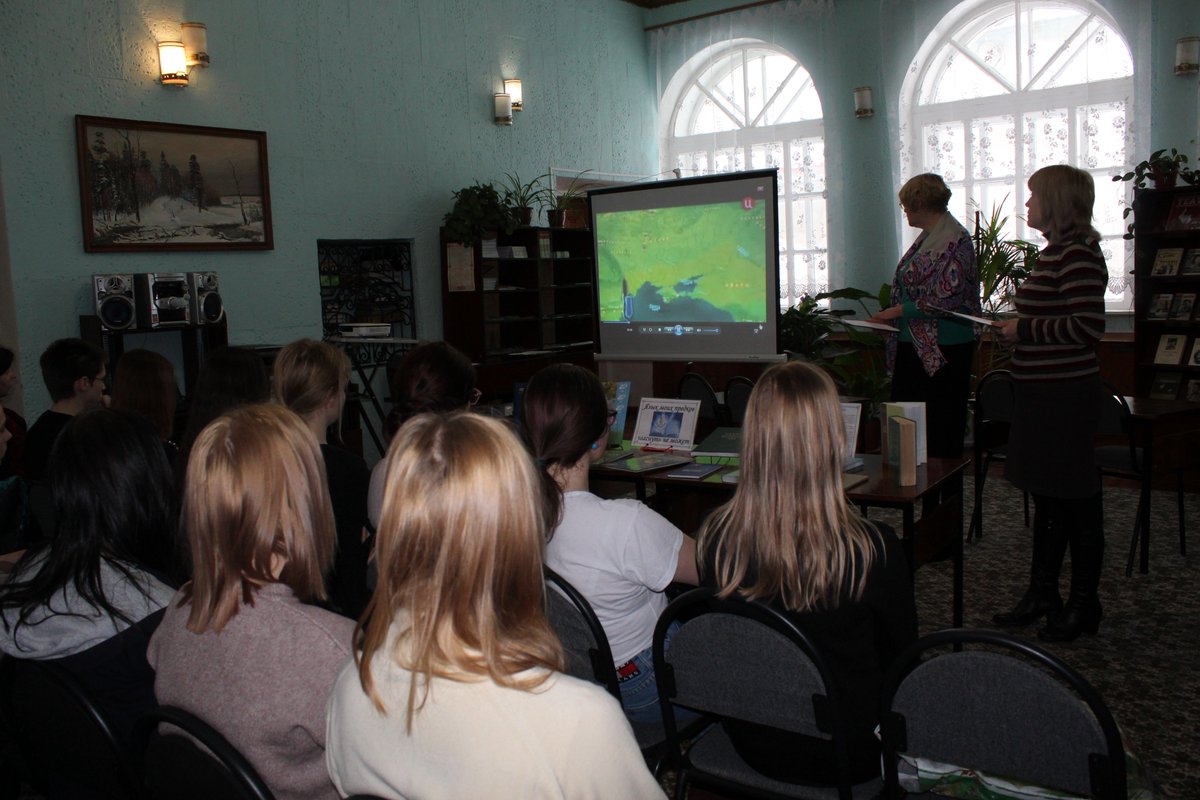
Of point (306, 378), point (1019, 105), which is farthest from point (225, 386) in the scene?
point (1019, 105)

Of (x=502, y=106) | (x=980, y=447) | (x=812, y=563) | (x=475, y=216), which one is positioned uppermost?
(x=502, y=106)

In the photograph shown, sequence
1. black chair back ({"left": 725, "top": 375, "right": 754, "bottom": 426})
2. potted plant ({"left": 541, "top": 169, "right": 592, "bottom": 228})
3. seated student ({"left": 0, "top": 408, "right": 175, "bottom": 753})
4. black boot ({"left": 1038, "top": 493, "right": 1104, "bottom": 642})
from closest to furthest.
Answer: seated student ({"left": 0, "top": 408, "right": 175, "bottom": 753}) < black boot ({"left": 1038, "top": 493, "right": 1104, "bottom": 642}) < black chair back ({"left": 725, "top": 375, "right": 754, "bottom": 426}) < potted plant ({"left": 541, "top": 169, "right": 592, "bottom": 228})

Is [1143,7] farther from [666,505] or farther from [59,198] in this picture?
[59,198]

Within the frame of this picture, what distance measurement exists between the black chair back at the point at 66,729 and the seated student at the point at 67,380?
6.11ft

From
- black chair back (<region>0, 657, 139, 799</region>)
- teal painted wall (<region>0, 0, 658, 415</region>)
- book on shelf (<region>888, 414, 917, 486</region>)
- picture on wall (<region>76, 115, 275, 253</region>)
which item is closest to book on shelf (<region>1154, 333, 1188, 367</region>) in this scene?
book on shelf (<region>888, 414, 917, 486</region>)

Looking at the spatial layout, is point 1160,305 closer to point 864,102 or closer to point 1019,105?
point 1019,105

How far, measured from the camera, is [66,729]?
1502mm

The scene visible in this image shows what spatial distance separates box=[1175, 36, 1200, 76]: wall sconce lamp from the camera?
6609 mm

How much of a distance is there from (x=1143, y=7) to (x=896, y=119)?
1.88 meters

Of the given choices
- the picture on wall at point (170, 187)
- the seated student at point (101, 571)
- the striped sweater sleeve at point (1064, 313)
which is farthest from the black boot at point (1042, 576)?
the picture on wall at point (170, 187)

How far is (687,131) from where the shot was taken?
9.56m

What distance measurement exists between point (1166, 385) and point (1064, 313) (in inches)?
146

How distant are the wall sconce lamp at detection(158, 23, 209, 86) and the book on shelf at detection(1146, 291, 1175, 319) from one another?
6.08 meters

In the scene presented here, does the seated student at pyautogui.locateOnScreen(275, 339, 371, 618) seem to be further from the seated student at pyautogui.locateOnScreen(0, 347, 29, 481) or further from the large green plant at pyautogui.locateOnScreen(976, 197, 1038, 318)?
the large green plant at pyautogui.locateOnScreen(976, 197, 1038, 318)
